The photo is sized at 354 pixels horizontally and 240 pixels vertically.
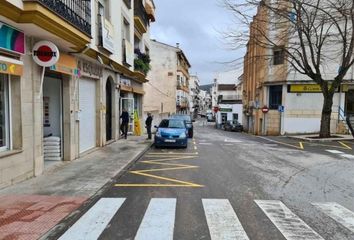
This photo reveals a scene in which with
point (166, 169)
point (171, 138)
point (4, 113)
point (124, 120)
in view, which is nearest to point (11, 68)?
point (4, 113)

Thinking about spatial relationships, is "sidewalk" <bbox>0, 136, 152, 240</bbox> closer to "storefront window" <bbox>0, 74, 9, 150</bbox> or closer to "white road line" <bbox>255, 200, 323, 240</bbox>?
"storefront window" <bbox>0, 74, 9, 150</bbox>

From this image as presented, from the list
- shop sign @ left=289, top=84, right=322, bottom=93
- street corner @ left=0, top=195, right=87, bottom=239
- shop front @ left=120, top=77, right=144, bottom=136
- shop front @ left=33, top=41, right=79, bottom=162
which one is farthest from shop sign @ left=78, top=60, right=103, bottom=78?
shop sign @ left=289, top=84, right=322, bottom=93

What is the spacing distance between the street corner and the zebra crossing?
15.6 inches

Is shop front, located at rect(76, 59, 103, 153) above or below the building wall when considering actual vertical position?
below

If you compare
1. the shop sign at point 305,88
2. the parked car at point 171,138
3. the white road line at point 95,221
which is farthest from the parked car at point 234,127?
the white road line at point 95,221

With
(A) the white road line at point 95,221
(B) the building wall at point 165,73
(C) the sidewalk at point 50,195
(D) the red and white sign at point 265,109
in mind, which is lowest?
(A) the white road line at point 95,221

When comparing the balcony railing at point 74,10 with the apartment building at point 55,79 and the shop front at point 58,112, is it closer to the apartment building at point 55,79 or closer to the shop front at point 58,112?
the apartment building at point 55,79

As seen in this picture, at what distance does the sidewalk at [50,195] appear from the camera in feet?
18.3

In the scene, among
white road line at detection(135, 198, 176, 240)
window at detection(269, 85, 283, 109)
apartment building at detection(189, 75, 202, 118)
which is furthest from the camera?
apartment building at detection(189, 75, 202, 118)

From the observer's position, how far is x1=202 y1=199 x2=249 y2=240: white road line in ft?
17.3

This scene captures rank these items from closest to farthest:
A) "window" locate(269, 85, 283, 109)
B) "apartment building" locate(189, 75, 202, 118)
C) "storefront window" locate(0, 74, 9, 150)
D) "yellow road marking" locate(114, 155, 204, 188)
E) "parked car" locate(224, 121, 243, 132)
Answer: "storefront window" locate(0, 74, 9, 150)
"yellow road marking" locate(114, 155, 204, 188)
"window" locate(269, 85, 283, 109)
"parked car" locate(224, 121, 243, 132)
"apartment building" locate(189, 75, 202, 118)

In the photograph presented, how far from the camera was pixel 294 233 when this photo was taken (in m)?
5.41

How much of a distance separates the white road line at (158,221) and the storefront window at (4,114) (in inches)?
157

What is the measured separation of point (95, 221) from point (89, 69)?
9.74 m
